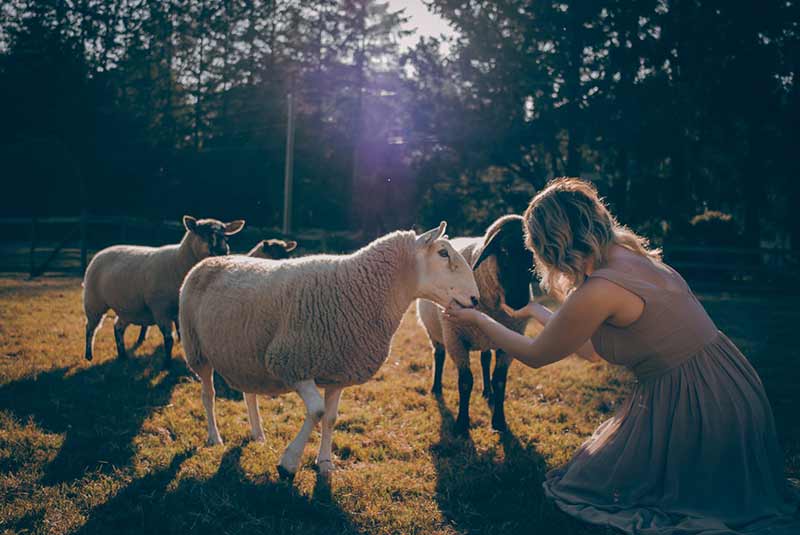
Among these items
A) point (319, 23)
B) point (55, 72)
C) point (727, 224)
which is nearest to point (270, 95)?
point (319, 23)

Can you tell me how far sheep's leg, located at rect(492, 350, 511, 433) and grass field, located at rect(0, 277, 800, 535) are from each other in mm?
142

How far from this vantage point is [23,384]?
5961mm

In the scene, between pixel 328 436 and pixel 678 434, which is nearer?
pixel 678 434

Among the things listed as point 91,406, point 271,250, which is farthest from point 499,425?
point 271,250

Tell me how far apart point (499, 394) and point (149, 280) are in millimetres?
4970

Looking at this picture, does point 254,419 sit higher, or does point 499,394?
point 499,394

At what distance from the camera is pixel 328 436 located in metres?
4.18

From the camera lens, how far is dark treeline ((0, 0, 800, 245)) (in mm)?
16344

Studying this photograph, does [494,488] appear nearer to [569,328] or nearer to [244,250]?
[569,328]

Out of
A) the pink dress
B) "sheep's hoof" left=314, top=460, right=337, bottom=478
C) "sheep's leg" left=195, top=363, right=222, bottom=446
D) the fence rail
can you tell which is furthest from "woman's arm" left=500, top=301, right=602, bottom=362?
the fence rail

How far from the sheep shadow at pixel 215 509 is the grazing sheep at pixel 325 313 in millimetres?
581

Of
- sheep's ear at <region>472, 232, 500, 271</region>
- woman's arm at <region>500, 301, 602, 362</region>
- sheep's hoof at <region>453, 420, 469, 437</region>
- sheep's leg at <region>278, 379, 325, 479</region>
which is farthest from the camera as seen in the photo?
sheep's ear at <region>472, 232, 500, 271</region>

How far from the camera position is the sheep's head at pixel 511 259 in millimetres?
5043

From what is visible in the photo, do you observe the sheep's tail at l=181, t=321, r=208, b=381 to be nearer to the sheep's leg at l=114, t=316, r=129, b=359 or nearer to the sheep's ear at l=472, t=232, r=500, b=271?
the sheep's ear at l=472, t=232, r=500, b=271
